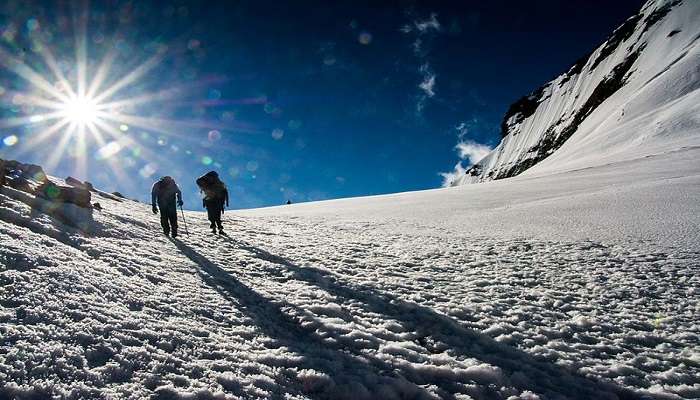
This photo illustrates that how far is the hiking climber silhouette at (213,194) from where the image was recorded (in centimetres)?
1344

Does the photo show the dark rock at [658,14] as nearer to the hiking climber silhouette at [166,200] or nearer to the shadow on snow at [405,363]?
the hiking climber silhouette at [166,200]

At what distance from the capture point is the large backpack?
13.6 metres

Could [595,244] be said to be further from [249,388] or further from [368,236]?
[249,388]

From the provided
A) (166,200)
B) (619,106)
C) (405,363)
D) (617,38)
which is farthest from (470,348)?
(617,38)

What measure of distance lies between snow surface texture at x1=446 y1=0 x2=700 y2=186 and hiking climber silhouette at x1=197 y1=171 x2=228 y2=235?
3529 cm

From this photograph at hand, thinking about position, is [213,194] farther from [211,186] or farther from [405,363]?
[405,363]

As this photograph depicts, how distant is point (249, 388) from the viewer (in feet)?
11.2

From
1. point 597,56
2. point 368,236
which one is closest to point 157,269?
point 368,236

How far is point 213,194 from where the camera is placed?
44.7 ft

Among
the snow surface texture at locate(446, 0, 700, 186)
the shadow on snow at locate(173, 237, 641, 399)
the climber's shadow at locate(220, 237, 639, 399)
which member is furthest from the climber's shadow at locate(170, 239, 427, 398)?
the snow surface texture at locate(446, 0, 700, 186)

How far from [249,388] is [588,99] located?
132 metres

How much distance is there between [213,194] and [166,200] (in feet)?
5.95

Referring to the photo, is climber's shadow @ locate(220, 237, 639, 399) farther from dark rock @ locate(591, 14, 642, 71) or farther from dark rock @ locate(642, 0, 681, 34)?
dark rock @ locate(591, 14, 642, 71)

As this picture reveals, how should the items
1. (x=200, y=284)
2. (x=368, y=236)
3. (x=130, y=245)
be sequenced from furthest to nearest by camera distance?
(x=368, y=236)
(x=130, y=245)
(x=200, y=284)
